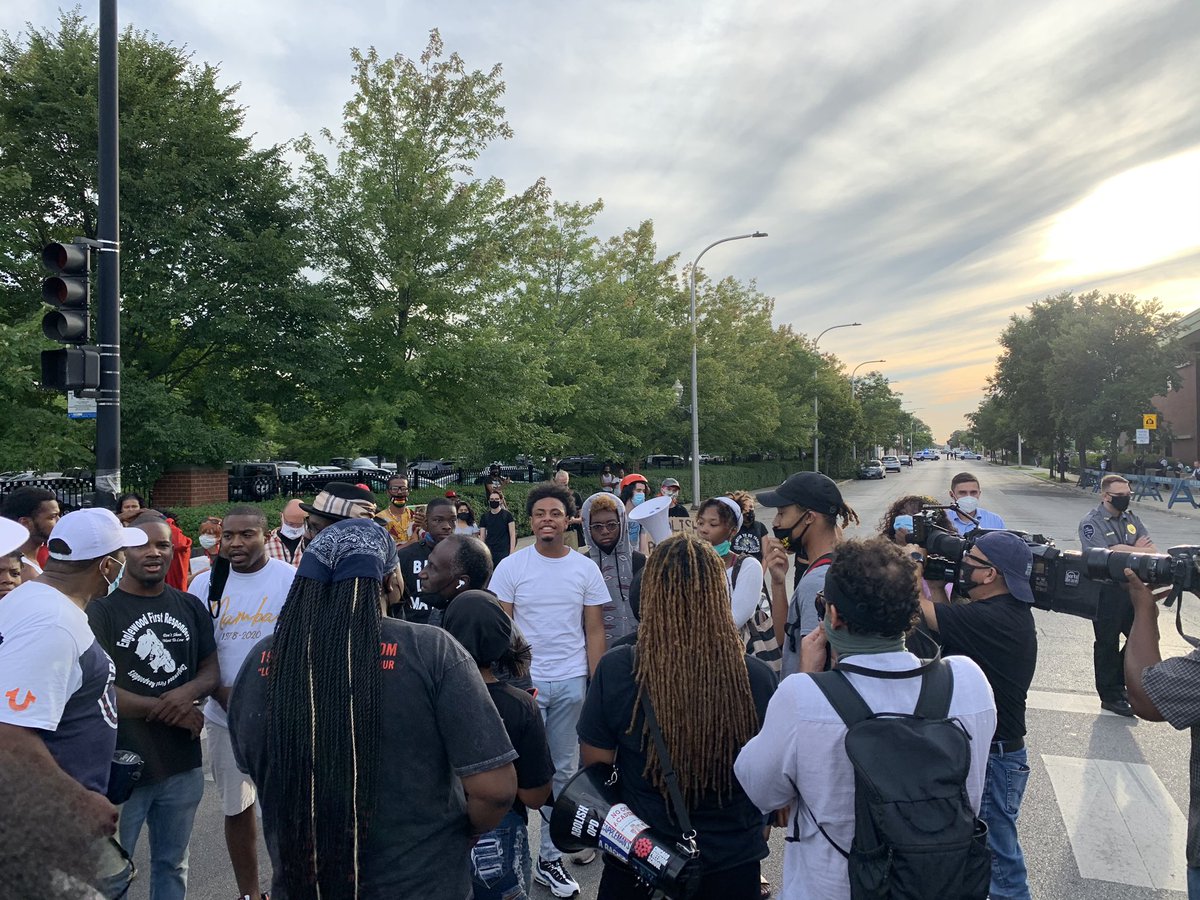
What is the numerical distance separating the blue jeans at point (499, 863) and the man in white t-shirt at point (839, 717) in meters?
1.04

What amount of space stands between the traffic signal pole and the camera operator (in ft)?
19.6

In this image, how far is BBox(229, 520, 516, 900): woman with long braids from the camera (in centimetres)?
180

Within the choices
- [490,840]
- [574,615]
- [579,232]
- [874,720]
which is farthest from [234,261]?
[874,720]

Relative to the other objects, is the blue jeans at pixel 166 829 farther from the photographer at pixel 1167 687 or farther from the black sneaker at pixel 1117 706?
the black sneaker at pixel 1117 706

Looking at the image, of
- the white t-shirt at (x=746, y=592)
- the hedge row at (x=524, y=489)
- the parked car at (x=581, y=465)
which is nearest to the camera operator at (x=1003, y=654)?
the white t-shirt at (x=746, y=592)

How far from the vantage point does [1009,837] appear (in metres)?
3.14

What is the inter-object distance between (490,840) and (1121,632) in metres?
5.77

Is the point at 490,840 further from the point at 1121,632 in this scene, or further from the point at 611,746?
the point at 1121,632

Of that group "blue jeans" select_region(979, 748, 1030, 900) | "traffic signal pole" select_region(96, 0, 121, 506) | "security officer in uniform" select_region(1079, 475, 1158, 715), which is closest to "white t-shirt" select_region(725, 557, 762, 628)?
"blue jeans" select_region(979, 748, 1030, 900)

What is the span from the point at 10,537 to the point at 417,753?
5.87 feet

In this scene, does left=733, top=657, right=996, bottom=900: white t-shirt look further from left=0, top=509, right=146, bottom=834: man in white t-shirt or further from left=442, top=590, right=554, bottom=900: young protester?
left=0, top=509, right=146, bottom=834: man in white t-shirt

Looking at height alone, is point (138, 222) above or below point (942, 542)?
above

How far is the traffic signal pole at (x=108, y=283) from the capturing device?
236 inches

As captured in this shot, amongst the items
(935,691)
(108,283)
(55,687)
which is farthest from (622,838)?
(108,283)
